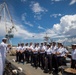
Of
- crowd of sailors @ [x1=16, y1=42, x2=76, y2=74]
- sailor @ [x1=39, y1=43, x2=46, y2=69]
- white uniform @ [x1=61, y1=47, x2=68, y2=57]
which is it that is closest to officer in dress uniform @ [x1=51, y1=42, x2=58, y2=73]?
crowd of sailors @ [x1=16, y1=42, x2=76, y2=74]

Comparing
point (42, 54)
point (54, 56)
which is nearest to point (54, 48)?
point (54, 56)

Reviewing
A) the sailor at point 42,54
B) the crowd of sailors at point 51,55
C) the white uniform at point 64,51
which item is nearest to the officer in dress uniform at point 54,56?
the crowd of sailors at point 51,55

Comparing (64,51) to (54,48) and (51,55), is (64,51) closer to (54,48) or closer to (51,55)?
(54,48)

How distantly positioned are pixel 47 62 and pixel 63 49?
194cm

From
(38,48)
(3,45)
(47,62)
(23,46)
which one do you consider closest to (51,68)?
(47,62)

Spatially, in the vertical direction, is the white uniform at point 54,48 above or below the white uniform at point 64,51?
above

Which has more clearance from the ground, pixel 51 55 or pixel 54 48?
pixel 54 48

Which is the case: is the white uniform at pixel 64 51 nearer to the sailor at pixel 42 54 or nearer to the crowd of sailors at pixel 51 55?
the crowd of sailors at pixel 51 55

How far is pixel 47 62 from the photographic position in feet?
49.8

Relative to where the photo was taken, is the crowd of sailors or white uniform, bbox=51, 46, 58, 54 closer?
the crowd of sailors

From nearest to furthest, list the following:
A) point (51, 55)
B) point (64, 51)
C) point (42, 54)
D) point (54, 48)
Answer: point (64, 51) → point (54, 48) → point (51, 55) → point (42, 54)

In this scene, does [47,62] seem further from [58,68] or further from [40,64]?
[40,64]

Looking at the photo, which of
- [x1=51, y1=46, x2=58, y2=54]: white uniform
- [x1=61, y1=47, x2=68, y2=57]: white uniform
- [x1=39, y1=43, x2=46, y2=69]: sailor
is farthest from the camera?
[x1=39, y1=43, x2=46, y2=69]: sailor

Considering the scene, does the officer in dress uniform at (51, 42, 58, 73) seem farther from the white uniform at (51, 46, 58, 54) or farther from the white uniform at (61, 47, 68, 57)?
the white uniform at (61, 47, 68, 57)
